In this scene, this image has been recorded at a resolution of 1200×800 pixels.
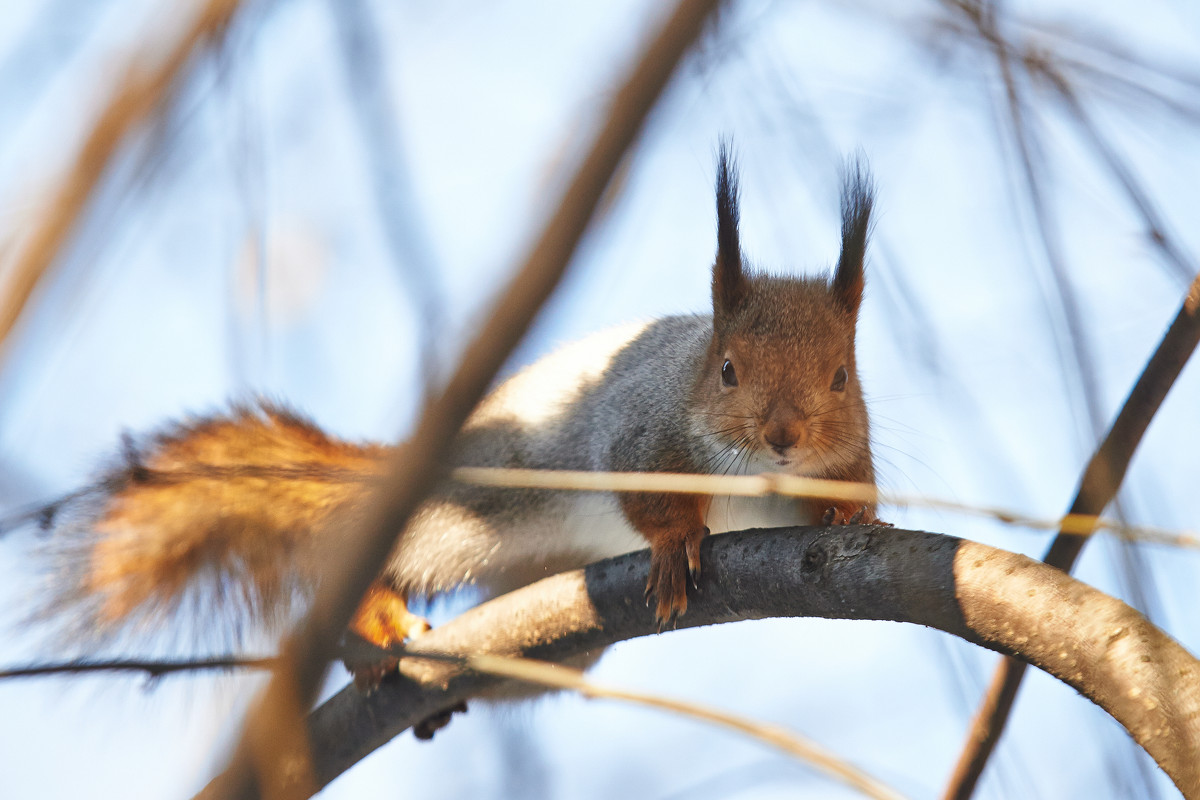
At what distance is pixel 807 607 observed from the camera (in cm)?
182

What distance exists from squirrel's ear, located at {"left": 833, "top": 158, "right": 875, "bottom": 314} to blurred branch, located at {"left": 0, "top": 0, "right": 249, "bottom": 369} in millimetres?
1614

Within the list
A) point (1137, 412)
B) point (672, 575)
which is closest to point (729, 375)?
point (672, 575)

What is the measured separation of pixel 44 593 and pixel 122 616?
183 mm

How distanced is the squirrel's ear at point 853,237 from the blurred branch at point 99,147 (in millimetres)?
1614

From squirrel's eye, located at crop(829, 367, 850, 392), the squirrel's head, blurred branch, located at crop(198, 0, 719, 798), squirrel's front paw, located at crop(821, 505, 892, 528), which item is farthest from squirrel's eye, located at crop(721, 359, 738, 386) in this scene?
blurred branch, located at crop(198, 0, 719, 798)

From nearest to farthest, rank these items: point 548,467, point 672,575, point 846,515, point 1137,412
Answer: point 1137,412, point 672,575, point 846,515, point 548,467

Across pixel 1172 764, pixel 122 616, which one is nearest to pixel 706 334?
pixel 122 616

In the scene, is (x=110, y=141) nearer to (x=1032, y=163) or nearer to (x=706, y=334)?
(x=1032, y=163)

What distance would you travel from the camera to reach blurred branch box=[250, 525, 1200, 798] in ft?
4.03

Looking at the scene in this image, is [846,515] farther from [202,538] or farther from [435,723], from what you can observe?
[202,538]

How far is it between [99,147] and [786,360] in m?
1.64

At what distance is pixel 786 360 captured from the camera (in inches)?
94.4

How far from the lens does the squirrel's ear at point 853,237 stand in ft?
8.11

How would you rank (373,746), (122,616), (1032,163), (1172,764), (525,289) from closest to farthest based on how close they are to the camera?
(525,289), (1172,764), (1032,163), (373,746), (122,616)
